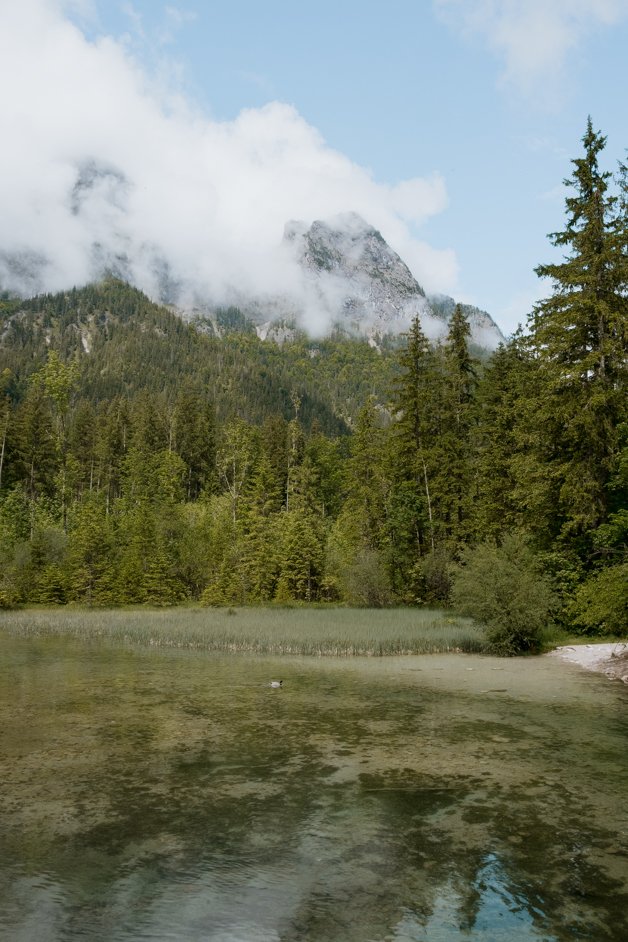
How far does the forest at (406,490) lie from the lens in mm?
27312

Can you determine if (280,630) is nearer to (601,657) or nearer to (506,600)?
(506,600)

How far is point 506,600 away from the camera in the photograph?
995 inches

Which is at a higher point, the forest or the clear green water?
the forest

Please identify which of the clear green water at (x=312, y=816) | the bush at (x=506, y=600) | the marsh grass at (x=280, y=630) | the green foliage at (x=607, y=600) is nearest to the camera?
the clear green water at (x=312, y=816)

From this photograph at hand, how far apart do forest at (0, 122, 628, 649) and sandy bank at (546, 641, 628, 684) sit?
996 millimetres

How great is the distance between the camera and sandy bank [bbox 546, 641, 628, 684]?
69.3 feet

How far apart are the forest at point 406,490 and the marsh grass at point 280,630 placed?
Result: 2417mm

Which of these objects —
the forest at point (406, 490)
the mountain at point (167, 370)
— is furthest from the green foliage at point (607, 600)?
the mountain at point (167, 370)

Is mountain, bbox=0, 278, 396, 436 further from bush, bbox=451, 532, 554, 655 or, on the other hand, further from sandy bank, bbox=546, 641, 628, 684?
sandy bank, bbox=546, 641, 628, 684

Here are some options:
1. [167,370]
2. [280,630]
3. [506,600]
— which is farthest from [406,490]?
[167,370]

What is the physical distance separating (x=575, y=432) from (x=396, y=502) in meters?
21.3

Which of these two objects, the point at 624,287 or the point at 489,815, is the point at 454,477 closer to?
the point at 624,287

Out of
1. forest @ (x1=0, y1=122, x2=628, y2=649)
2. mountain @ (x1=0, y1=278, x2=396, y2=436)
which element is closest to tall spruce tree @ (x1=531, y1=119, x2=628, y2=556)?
forest @ (x1=0, y1=122, x2=628, y2=649)

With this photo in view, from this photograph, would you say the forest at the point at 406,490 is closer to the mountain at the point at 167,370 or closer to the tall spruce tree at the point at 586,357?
the tall spruce tree at the point at 586,357
